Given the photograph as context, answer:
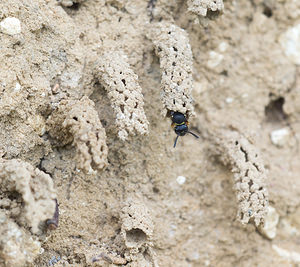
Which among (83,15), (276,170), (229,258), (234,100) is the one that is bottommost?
(229,258)

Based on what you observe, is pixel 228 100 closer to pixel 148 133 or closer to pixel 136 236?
pixel 148 133

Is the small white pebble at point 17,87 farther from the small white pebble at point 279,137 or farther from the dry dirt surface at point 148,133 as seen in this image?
the small white pebble at point 279,137

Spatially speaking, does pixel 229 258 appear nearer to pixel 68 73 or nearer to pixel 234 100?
pixel 234 100

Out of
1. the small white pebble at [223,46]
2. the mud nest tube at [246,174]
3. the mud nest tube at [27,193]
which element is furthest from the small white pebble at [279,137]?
the mud nest tube at [27,193]

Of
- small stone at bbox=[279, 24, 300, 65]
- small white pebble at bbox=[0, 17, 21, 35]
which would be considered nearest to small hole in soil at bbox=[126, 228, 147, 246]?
small white pebble at bbox=[0, 17, 21, 35]

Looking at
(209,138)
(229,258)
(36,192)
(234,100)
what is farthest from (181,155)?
(36,192)

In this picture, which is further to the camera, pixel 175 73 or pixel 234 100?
pixel 234 100
